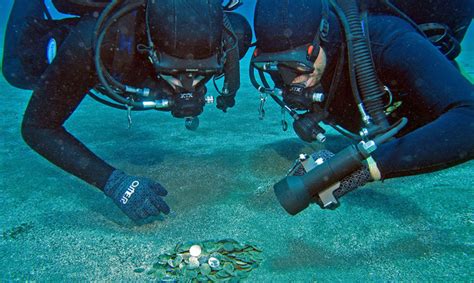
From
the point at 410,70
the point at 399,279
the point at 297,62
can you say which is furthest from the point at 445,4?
the point at 399,279

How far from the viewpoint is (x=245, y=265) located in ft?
7.45

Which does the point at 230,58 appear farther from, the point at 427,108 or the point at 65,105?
the point at 427,108

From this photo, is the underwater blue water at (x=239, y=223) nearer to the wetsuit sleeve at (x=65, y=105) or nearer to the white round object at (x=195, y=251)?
the white round object at (x=195, y=251)

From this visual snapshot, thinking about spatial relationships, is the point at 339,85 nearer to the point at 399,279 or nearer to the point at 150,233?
the point at 399,279

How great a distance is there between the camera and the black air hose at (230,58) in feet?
10.1

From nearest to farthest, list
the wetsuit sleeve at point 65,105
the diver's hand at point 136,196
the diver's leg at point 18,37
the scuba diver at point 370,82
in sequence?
the scuba diver at point 370,82 → the diver's hand at point 136,196 → the wetsuit sleeve at point 65,105 → the diver's leg at point 18,37

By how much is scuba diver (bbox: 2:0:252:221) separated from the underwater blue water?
0.34 metres

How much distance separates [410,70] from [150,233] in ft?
7.89

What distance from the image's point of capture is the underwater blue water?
221 cm

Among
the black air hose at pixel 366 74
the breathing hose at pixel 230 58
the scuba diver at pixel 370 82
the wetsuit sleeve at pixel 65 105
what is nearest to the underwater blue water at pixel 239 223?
the wetsuit sleeve at pixel 65 105

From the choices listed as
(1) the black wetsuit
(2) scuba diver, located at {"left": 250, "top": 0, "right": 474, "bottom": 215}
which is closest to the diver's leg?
(2) scuba diver, located at {"left": 250, "top": 0, "right": 474, "bottom": 215}

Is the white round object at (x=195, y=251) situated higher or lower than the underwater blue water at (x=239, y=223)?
higher

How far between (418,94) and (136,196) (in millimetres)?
2352

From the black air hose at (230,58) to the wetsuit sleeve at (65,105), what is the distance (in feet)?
4.05
